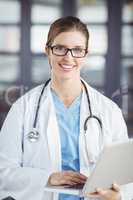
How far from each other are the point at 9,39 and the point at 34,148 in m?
1.05

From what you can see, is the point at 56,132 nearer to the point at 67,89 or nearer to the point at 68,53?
the point at 67,89

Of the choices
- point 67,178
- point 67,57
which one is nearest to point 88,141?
point 67,178

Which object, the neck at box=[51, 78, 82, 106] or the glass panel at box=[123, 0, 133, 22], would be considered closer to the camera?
the neck at box=[51, 78, 82, 106]

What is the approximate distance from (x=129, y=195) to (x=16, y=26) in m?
1.29

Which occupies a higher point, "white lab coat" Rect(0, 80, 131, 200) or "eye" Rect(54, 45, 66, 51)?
"eye" Rect(54, 45, 66, 51)

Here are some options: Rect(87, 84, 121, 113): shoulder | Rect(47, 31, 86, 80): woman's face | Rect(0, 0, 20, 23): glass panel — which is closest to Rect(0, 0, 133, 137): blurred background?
Rect(0, 0, 20, 23): glass panel

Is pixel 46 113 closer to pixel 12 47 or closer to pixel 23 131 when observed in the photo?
pixel 23 131

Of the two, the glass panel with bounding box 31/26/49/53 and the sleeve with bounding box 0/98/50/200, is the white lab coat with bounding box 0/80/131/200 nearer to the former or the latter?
the sleeve with bounding box 0/98/50/200

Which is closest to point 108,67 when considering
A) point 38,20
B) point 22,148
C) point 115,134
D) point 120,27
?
point 120,27

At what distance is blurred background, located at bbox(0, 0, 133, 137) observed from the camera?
250 cm

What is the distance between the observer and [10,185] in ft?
5.46

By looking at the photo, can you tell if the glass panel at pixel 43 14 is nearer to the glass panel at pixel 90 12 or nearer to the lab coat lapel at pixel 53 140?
the glass panel at pixel 90 12

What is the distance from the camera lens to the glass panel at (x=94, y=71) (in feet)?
8.24

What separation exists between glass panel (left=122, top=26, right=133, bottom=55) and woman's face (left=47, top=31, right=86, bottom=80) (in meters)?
0.88
